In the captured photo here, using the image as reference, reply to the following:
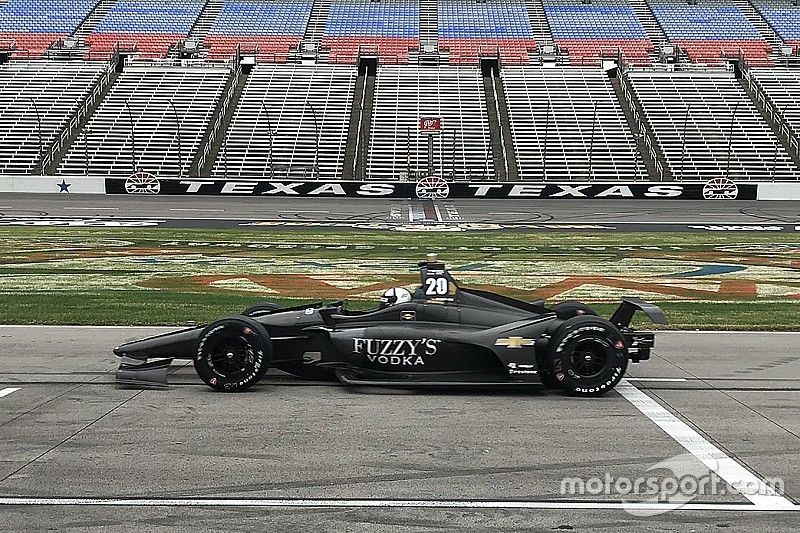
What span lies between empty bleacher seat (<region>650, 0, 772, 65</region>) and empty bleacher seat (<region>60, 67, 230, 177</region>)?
29375 mm

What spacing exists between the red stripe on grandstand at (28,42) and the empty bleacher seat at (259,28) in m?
9.92

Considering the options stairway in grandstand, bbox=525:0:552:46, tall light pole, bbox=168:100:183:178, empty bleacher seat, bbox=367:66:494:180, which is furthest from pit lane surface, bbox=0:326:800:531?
stairway in grandstand, bbox=525:0:552:46

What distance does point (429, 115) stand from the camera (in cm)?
5566

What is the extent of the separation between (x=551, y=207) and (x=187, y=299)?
26.9m

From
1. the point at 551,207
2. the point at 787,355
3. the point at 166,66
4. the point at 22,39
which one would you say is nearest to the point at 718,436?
the point at 787,355

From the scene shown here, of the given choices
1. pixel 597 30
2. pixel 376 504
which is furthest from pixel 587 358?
pixel 597 30

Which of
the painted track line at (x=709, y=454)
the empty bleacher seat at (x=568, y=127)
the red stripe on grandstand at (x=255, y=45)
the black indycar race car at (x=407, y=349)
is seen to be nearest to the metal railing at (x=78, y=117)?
the red stripe on grandstand at (x=255, y=45)

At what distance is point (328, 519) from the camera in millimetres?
5734

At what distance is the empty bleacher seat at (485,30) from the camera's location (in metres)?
63.0

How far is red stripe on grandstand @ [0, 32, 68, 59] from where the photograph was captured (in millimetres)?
61719

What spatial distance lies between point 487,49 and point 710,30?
1511 cm

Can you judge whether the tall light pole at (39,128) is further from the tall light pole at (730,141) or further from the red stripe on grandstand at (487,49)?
the tall light pole at (730,141)

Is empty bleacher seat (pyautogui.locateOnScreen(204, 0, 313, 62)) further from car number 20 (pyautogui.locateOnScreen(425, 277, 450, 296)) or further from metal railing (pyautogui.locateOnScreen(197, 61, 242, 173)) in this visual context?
car number 20 (pyautogui.locateOnScreen(425, 277, 450, 296))

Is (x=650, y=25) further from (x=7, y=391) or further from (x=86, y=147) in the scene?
(x=7, y=391)
